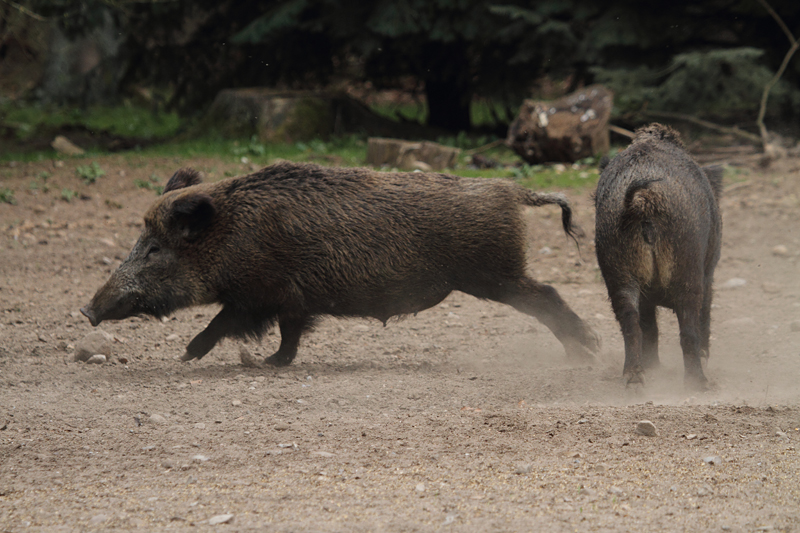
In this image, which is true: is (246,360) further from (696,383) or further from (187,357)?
(696,383)

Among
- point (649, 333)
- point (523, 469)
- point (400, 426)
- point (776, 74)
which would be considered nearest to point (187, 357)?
point (400, 426)

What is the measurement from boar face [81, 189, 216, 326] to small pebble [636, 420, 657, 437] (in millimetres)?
2810

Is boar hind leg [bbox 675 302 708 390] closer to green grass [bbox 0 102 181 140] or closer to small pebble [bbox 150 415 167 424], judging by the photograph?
small pebble [bbox 150 415 167 424]

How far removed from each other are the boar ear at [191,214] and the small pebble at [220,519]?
250 cm

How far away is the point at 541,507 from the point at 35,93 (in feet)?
59.0

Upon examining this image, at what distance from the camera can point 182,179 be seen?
5.82 m

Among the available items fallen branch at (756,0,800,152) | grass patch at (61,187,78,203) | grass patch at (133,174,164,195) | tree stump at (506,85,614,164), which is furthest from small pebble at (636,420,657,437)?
fallen branch at (756,0,800,152)

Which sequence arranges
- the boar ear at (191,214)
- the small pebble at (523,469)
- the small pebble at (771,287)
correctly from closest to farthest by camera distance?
the small pebble at (523,469) → the boar ear at (191,214) → the small pebble at (771,287)

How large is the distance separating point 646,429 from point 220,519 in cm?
196

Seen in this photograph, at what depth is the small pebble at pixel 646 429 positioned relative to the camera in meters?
3.77

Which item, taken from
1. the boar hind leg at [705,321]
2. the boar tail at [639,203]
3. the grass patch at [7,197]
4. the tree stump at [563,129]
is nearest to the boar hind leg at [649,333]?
the boar hind leg at [705,321]

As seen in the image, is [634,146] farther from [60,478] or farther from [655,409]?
[60,478]

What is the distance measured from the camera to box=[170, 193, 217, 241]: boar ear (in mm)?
5062

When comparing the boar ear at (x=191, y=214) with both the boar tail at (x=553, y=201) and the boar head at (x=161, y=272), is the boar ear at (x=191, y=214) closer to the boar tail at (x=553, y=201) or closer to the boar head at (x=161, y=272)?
the boar head at (x=161, y=272)
